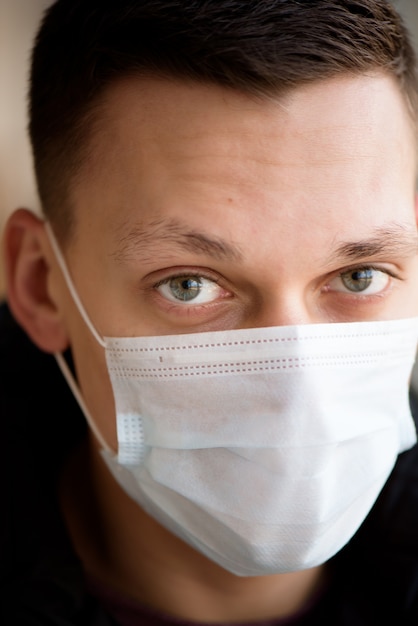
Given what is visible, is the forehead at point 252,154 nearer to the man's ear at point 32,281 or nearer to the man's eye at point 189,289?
the man's eye at point 189,289

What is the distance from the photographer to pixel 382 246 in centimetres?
121

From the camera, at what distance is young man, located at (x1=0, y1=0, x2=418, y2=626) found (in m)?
1.13

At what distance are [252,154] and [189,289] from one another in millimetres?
235

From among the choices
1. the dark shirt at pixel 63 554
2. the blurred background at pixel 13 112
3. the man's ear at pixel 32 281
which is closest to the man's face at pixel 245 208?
the man's ear at pixel 32 281

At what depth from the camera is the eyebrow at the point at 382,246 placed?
1165 millimetres

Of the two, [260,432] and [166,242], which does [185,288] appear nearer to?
[166,242]

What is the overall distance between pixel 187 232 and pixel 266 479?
1.25 ft

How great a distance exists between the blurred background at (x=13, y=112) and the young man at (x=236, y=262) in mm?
2228

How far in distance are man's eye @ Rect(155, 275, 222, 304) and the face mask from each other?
66 mm

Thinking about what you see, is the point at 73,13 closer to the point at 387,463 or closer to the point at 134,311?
the point at 134,311

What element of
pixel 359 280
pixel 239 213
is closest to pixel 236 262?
pixel 239 213

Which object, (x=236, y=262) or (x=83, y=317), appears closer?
(x=236, y=262)

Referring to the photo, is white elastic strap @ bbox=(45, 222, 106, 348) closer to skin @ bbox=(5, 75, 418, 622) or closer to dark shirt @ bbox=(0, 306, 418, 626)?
skin @ bbox=(5, 75, 418, 622)

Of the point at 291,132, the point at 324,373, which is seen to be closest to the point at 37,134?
the point at 291,132
